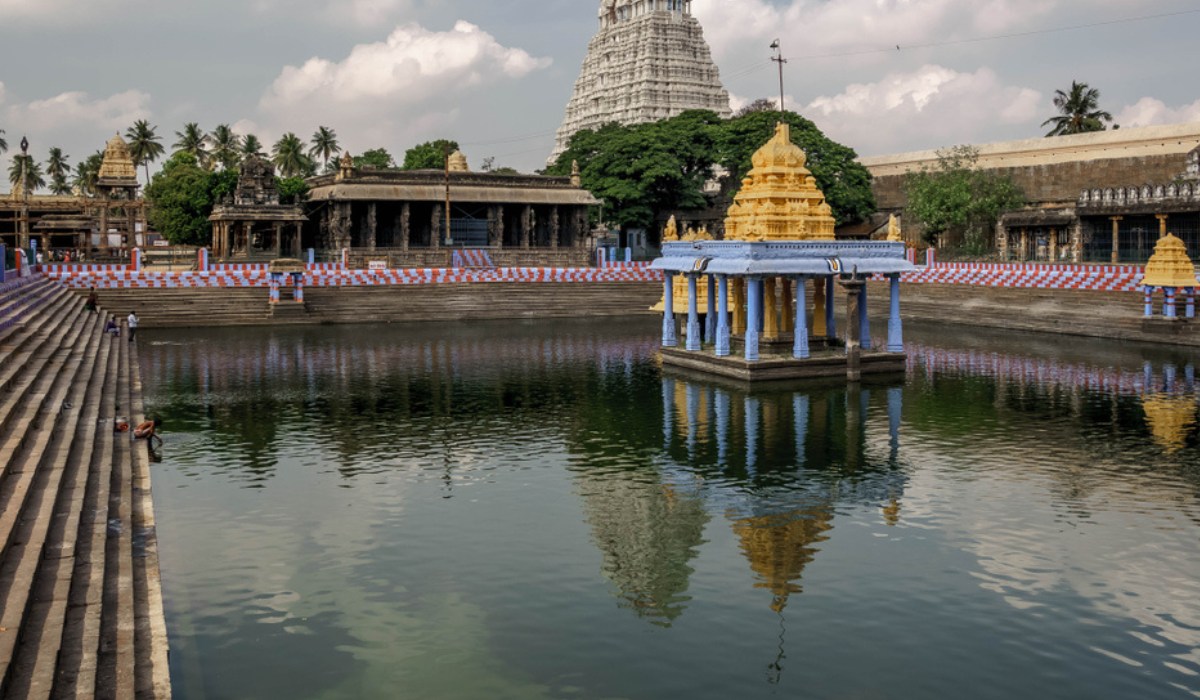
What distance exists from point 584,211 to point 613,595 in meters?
57.1

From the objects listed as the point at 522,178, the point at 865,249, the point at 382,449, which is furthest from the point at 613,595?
the point at 522,178

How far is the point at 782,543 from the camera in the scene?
1584cm

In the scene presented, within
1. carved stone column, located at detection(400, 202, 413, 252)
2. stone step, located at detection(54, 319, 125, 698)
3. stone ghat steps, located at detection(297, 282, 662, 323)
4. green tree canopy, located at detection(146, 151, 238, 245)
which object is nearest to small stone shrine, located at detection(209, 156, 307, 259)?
carved stone column, located at detection(400, 202, 413, 252)

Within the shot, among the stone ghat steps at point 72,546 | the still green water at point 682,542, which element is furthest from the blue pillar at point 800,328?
the stone ghat steps at point 72,546

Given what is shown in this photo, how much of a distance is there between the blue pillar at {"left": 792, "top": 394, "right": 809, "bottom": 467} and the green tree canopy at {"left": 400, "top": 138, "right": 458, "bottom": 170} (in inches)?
2416

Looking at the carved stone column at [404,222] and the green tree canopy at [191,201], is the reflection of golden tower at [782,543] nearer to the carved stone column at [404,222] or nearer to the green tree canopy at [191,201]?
the carved stone column at [404,222]

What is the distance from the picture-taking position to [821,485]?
1931 cm

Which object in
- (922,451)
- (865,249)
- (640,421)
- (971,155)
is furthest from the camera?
(971,155)

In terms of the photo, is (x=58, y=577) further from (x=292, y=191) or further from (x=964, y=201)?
(x=292, y=191)

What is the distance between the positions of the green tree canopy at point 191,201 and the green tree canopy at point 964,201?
42.3 meters

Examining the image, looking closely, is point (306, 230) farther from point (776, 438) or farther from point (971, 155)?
point (776, 438)

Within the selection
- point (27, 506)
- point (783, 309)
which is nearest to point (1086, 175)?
point (783, 309)

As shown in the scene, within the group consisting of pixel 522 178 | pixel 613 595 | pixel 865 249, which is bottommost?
pixel 613 595

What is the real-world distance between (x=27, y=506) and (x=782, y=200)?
24141 mm
